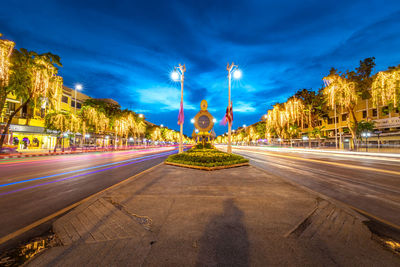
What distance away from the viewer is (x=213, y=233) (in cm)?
316

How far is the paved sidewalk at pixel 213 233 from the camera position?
8.10 feet

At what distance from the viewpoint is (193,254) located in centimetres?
256

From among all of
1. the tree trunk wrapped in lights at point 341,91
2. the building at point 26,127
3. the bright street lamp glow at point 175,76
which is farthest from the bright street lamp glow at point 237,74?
the building at point 26,127

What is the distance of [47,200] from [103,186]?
1783 mm

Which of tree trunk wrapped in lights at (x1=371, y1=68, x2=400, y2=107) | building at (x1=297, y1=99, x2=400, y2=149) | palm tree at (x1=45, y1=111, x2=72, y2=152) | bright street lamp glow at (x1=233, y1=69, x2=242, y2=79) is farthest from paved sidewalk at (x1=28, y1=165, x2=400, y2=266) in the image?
palm tree at (x1=45, y1=111, x2=72, y2=152)

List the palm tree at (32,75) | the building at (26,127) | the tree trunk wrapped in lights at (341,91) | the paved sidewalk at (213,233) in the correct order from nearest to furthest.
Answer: the paved sidewalk at (213,233)
the palm tree at (32,75)
the tree trunk wrapped in lights at (341,91)
the building at (26,127)

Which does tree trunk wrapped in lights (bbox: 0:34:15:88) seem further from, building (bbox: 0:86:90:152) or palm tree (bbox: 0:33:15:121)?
building (bbox: 0:86:90:152)

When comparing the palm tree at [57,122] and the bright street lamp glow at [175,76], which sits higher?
the bright street lamp glow at [175,76]

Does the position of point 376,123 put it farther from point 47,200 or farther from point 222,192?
point 47,200

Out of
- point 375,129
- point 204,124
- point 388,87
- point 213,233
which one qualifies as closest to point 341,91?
point 388,87

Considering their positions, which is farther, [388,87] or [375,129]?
[375,129]

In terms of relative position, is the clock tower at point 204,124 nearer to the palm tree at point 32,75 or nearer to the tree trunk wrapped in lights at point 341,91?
the palm tree at point 32,75

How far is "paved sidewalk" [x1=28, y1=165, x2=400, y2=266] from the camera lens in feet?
8.10

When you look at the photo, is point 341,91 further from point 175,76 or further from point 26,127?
point 26,127
